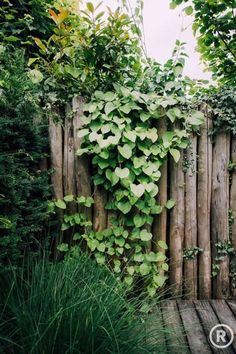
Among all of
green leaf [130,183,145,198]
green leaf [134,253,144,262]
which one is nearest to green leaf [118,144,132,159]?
green leaf [130,183,145,198]

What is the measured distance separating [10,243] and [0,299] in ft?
1.08

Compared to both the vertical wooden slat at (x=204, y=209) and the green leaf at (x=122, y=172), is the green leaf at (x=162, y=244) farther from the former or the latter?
the green leaf at (x=122, y=172)

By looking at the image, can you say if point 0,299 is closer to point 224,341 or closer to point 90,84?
point 224,341

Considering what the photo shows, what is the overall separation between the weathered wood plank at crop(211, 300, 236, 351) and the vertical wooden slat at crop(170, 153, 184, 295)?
0.33 meters

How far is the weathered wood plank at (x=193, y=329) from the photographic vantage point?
2074 mm

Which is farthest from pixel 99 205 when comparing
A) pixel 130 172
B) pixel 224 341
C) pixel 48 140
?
pixel 224 341

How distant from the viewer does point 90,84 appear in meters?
2.95

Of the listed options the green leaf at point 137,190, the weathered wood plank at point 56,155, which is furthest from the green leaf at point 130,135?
the weathered wood plank at point 56,155

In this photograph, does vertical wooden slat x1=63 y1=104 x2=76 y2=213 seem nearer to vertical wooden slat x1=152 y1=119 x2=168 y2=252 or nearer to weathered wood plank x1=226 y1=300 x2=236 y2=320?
vertical wooden slat x1=152 y1=119 x2=168 y2=252

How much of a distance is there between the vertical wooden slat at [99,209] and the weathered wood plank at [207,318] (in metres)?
1.02

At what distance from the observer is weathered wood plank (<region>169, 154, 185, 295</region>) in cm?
283

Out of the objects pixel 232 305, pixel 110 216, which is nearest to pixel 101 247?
pixel 110 216

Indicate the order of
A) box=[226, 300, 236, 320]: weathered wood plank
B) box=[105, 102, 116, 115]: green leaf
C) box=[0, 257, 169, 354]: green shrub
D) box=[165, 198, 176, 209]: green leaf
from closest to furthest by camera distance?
box=[0, 257, 169, 354]: green shrub < box=[105, 102, 116, 115]: green leaf < box=[226, 300, 236, 320]: weathered wood plank < box=[165, 198, 176, 209]: green leaf

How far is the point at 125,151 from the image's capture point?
2514 mm
